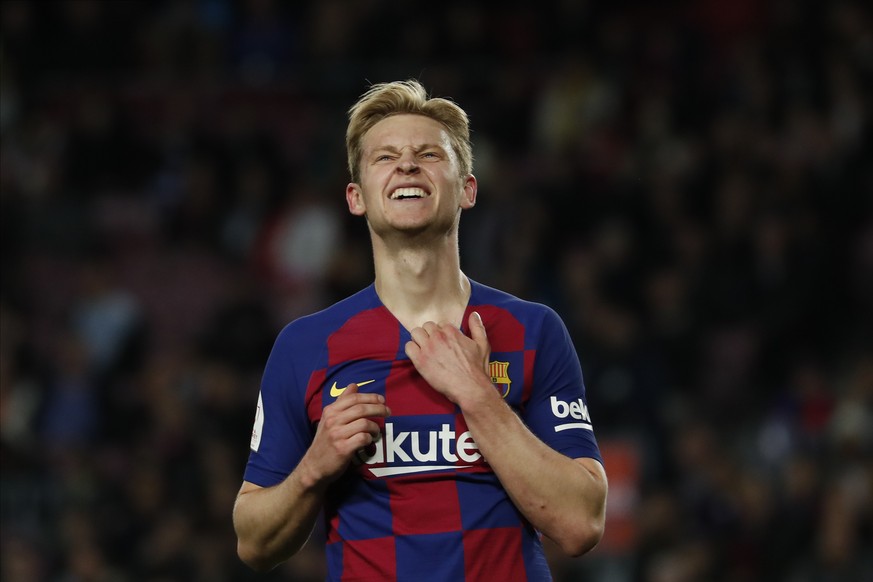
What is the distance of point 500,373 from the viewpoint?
3900 mm

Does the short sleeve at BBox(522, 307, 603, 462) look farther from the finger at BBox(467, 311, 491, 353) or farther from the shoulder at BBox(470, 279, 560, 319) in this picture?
the finger at BBox(467, 311, 491, 353)

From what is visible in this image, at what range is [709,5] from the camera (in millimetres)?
13156

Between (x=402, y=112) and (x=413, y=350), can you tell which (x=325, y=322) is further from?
(x=402, y=112)

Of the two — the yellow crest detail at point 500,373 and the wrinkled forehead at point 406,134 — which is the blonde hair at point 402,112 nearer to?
the wrinkled forehead at point 406,134

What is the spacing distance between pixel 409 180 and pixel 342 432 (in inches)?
29.0

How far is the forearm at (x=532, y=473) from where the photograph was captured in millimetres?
3637

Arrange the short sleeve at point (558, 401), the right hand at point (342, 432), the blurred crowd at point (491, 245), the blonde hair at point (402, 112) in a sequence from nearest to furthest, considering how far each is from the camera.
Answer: the right hand at point (342, 432)
the short sleeve at point (558, 401)
the blonde hair at point (402, 112)
the blurred crowd at point (491, 245)

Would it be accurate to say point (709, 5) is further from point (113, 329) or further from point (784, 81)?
point (113, 329)

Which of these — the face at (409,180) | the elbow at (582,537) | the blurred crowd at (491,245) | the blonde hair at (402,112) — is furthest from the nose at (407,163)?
the blurred crowd at (491,245)

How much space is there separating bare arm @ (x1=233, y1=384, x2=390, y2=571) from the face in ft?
1.64

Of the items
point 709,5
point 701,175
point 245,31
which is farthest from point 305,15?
point 701,175

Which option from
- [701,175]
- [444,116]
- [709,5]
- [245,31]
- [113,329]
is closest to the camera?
[444,116]

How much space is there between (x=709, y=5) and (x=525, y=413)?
9928mm

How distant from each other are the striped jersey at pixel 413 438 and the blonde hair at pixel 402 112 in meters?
0.40
